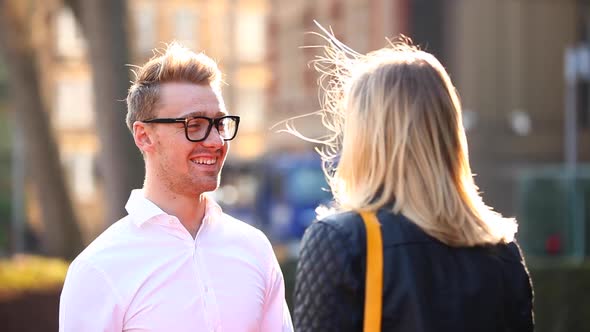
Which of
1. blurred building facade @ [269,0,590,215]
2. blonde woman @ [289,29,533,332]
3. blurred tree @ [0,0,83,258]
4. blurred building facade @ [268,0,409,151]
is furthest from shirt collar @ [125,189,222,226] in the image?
blurred building facade @ [268,0,409,151]

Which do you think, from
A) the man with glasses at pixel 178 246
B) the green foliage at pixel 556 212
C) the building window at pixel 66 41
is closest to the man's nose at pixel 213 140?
the man with glasses at pixel 178 246

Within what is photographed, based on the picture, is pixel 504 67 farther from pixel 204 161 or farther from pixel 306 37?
pixel 204 161

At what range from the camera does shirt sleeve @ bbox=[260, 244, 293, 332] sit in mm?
3709

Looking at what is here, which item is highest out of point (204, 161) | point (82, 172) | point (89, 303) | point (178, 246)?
point (204, 161)

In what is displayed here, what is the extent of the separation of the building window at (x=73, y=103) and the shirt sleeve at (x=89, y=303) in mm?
54409

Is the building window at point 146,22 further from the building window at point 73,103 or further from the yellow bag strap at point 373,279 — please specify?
the yellow bag strap at point 373,279

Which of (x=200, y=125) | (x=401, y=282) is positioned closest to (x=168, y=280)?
(x=200, y=125)

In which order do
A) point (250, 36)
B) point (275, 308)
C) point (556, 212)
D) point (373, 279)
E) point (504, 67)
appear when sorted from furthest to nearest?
1. point (250, 36)
2. point (504, 67)
3. point (556, 212)
4. point (275, 308)
5. point (373, 279)

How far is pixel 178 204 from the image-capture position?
142 inches

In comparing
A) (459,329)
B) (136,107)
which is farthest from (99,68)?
(459,329)

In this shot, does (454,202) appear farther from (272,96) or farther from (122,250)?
(272,96)

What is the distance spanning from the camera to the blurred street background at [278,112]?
11.3 meters

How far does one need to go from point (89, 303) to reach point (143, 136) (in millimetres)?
589

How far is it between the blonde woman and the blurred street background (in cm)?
120
